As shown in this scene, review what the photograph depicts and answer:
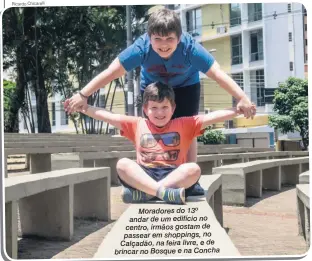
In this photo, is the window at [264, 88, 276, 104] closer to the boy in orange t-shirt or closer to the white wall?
the white wall

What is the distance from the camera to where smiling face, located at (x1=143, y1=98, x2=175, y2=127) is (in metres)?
2.69

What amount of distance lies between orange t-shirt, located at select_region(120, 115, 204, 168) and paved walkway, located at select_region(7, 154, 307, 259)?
37 centimetres

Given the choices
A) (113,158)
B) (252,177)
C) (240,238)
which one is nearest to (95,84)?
(240,238)

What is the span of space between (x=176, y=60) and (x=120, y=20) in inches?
19.3

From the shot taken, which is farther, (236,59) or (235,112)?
(236,59)

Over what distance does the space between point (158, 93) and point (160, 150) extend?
0.29 metres

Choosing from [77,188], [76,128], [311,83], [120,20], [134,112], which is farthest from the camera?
[77,188]

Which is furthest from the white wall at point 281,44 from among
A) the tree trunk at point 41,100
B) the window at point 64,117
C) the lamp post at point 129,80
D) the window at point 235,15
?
the tree trunk at point 41,100

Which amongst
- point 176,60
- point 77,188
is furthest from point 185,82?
point 77,188

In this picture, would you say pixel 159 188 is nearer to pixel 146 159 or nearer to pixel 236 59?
Answer: pixel 146 159

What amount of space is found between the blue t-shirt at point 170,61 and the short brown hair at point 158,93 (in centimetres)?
6

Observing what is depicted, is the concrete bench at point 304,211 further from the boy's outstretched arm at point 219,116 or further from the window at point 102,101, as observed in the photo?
the window at point 102,101

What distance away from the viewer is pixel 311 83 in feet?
8.73

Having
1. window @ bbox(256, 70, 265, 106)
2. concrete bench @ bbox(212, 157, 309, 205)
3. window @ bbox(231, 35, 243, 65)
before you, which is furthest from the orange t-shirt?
concrete bench @ bbox(212, 157, 309, 205)
